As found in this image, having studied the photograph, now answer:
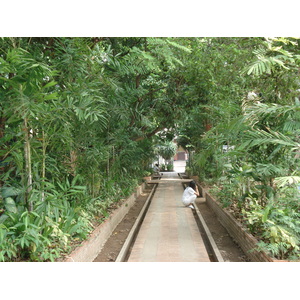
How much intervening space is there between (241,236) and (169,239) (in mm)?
1190

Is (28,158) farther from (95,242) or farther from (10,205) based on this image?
(95,242)

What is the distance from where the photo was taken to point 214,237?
602 centimetres

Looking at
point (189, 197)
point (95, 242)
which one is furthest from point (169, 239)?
point (189, 197)

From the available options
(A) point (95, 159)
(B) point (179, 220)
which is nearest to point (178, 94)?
(B) point (179, 220)

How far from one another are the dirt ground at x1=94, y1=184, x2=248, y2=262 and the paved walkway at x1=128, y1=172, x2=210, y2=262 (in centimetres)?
30

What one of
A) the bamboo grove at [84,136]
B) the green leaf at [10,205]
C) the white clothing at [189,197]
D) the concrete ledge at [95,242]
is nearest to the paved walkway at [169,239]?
the white clothing at [189,197]

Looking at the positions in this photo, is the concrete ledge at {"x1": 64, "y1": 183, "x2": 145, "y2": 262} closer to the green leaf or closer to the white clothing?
the green leaf

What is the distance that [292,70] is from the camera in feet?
16.3

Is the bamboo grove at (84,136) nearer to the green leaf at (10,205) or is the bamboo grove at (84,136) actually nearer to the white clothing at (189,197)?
the green leaf at (10,205)

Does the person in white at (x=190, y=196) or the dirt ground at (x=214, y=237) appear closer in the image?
the dirt ground at (x=214, y=237)

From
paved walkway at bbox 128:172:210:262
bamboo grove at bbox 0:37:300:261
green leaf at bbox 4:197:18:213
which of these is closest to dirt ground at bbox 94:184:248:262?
paved walkway at bbox 128:172:210:262

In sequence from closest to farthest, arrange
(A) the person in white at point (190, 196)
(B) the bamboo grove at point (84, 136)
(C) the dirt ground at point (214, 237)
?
(B) the bamboo grove at point (84, 136), (C) the dirt ground at point (214, 237), (A) the person in white at point (190, 196)

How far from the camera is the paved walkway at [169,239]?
4613 mm

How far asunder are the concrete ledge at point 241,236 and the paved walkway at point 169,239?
0.55m
